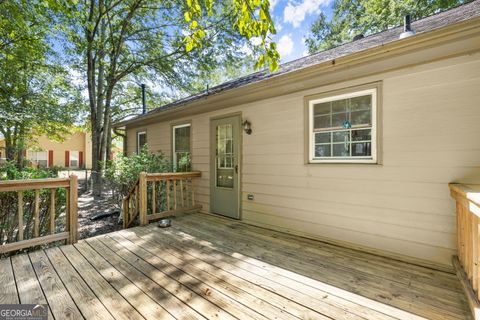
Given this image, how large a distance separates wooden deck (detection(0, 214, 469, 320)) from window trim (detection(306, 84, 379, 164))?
1221 millimetres

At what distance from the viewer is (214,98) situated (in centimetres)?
440

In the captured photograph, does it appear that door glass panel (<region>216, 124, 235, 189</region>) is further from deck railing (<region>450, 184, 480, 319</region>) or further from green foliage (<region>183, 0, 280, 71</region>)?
deck railing (<region>450, 184, 480, 319</region>)

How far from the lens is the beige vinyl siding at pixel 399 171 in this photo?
7.88ft

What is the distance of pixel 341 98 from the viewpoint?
3.19m

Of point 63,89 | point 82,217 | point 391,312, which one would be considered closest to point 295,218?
point 391,312

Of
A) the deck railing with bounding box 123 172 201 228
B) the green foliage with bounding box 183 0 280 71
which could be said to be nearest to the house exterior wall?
the deck railing with bounding box 123 172 201 228

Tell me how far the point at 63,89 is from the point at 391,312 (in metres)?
13.7

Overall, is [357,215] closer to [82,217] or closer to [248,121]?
[248,121]

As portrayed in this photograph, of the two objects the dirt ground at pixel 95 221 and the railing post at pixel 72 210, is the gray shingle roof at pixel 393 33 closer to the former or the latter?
the railing post at pixel 72 210

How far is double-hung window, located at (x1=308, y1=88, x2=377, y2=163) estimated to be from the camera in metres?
2.98
